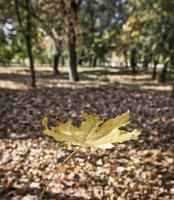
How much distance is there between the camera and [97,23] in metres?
50.4

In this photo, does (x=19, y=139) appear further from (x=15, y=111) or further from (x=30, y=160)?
(x=15, y=111)

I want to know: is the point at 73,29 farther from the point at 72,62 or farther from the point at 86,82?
the point at 86,82

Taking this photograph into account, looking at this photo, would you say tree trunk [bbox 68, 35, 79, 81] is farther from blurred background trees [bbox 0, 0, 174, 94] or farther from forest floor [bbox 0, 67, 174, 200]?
forest floor [bbox 0, 67, 174, 200]

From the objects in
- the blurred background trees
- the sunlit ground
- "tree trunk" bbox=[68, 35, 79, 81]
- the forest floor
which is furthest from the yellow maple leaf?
"tree trunk" bbox=[68, 35, 79, 81]

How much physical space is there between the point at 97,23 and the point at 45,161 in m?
44.8

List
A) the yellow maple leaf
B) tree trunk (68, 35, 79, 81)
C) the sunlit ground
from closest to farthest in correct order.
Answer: the yellow maple leaf, the sunlit ground, tree trunk (68, 35, 79, 81)

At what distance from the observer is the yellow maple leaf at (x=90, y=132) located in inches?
66.2

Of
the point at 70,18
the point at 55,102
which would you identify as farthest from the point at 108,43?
the point at 55,102

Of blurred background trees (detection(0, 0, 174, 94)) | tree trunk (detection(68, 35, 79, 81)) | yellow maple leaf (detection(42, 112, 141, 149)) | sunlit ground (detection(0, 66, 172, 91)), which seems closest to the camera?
yellow maple leaf (detection(42, 112, 141, 149))

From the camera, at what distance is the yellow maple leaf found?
5.52 ft

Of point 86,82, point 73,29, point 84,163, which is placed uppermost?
point 73,29

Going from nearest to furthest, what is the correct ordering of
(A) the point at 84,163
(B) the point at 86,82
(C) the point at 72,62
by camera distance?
(A) the point at 84,163, (B) the point at 86,82, (C) the point at 72,62

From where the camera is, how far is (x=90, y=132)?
1.69 m

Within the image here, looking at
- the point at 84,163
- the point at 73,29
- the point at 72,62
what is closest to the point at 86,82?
the point at 72,62
